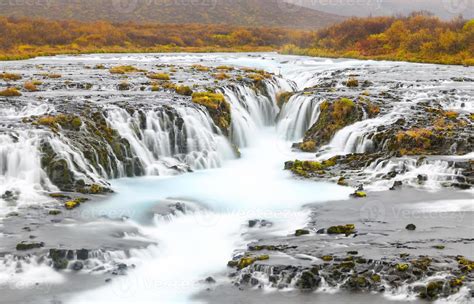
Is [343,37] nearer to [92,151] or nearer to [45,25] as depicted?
[45,25]

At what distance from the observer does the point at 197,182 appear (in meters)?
21.8

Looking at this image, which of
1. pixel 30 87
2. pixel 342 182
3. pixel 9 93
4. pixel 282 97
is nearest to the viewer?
pixel 342 182

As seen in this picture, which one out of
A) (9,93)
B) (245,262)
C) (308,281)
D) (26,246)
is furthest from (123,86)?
(308,281)

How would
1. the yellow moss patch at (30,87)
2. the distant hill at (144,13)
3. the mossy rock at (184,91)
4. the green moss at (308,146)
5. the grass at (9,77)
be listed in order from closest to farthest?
the green moss at (308,146) → the yellow moss patch at (30,87) → the mossy rock at (184,91) → the grass at (9,77) → the distant hill at (144,13)

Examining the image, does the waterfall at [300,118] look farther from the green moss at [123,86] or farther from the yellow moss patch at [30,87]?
the yellow moss patch at [30,87]

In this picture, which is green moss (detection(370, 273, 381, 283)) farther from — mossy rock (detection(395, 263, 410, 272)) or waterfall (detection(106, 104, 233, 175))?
waterfall (detection(106, 104, 233, 175))

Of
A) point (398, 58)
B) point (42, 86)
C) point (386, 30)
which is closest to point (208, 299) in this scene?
point (42, 86)

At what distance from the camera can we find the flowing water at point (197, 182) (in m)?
14.3

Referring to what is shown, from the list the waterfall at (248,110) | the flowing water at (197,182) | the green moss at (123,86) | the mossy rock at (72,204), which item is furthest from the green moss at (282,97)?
the mossy rock at (72,204)

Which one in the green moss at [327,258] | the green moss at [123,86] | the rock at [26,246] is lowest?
the green moss at [327,258]

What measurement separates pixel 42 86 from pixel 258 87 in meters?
13.1

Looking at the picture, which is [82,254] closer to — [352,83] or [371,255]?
[371,255]

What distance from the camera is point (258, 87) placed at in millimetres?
36688

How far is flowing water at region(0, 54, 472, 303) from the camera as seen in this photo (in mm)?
14258
